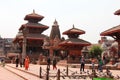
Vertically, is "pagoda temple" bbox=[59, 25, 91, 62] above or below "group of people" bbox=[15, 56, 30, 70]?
above

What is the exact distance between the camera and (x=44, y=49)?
229 ft

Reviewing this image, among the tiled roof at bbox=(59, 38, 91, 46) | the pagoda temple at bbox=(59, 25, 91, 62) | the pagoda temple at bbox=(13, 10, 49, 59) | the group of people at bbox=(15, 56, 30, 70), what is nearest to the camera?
the group of people at bbox=(15, 56, 30, 70)

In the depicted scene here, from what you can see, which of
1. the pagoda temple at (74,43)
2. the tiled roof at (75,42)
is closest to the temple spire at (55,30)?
the pagoda temple at (74,43)

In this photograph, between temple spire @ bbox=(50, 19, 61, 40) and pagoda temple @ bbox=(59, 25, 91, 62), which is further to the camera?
temple spire @ bbox=(50, 19, 61, 40)

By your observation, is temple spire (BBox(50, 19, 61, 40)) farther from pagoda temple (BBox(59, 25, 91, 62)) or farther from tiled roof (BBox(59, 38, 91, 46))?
tiled roof (BBox(59, 38, 91, 46))

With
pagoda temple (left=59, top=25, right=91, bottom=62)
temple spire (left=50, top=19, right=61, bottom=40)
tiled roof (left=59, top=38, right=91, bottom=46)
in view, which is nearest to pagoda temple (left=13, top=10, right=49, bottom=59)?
temple spire (left=50, top=19, right=61, bottom=40)

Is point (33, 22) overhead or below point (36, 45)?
overhead

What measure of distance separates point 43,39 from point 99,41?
63076mm

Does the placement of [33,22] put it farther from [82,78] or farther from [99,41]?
[99,41]

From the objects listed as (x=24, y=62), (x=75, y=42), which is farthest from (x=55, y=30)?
(x=24, y=62)

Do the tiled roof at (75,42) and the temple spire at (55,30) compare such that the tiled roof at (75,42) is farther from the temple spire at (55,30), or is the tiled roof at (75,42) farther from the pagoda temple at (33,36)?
the temple spire at (55,30)

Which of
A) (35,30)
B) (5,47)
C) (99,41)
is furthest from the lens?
(5,47)

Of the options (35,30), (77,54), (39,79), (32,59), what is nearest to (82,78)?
(39,79)

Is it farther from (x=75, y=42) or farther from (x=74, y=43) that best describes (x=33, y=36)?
(x=74, y=43)
